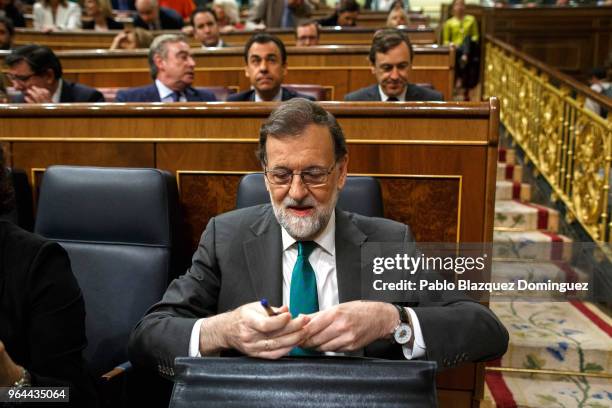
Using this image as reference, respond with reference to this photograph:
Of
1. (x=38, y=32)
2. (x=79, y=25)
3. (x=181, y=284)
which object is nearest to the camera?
(x=181, y=284)

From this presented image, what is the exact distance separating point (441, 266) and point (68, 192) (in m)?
1.01

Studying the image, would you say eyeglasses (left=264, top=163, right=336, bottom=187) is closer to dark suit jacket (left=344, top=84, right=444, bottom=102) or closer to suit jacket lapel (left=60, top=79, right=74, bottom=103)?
dark suit jacket (left=344, top=84, right=444, bottom=102)

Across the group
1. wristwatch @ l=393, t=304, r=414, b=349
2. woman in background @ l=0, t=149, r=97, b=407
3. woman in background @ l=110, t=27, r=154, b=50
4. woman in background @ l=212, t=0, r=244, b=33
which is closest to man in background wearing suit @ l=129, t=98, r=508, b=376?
wristwatch @ l=393, t=304, r=414, b=349

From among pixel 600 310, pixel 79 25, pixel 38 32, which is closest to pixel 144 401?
pixel 600 310

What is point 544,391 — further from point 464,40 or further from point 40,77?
point 464,40

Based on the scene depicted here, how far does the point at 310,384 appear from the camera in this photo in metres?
0.95

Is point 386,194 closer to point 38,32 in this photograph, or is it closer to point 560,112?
point 560,112

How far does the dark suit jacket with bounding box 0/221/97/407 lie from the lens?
1.17m

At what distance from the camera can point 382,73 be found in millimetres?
3168

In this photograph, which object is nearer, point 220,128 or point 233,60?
point 220,128

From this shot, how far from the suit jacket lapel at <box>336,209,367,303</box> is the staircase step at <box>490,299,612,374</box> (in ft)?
3.39

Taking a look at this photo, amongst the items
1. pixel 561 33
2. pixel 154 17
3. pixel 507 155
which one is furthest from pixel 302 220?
pixel 561 33

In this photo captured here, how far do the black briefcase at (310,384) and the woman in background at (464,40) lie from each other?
609cm

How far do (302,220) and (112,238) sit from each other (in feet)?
1.98
